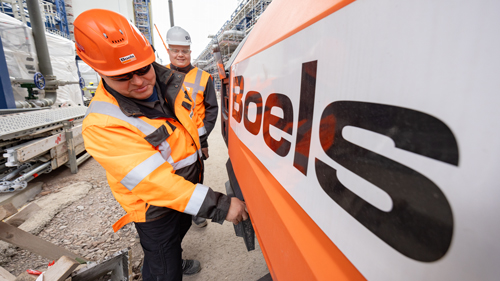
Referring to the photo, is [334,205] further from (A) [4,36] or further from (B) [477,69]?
(A) [4,36]

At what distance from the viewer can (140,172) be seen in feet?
3.48

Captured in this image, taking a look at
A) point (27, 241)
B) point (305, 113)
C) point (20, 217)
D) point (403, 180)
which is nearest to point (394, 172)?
point (403, 180)

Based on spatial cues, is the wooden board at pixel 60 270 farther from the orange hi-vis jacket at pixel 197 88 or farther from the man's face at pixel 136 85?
the orange hi-vis jacket at pixel 197 88

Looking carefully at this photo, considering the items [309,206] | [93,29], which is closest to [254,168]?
[309,206]

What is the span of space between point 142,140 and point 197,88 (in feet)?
4.01

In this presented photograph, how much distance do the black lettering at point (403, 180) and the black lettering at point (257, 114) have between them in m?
0.52

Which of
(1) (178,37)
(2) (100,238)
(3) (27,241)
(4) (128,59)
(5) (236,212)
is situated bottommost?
(2) (100,238)

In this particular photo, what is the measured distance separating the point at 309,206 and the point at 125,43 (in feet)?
4.25

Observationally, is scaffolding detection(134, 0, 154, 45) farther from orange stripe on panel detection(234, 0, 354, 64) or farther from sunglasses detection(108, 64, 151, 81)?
orange stripe on panel detection(234, 0, 354, 64)

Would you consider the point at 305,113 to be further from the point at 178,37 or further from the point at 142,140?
the point at 178,37

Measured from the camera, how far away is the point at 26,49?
5.79m

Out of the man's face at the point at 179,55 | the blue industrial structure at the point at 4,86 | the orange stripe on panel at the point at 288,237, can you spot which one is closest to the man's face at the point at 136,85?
the orange stripe on panel at the point at 288,237

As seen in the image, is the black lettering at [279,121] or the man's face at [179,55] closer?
the black lettering at [279,121]

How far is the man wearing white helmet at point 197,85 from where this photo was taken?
229 centimetres
